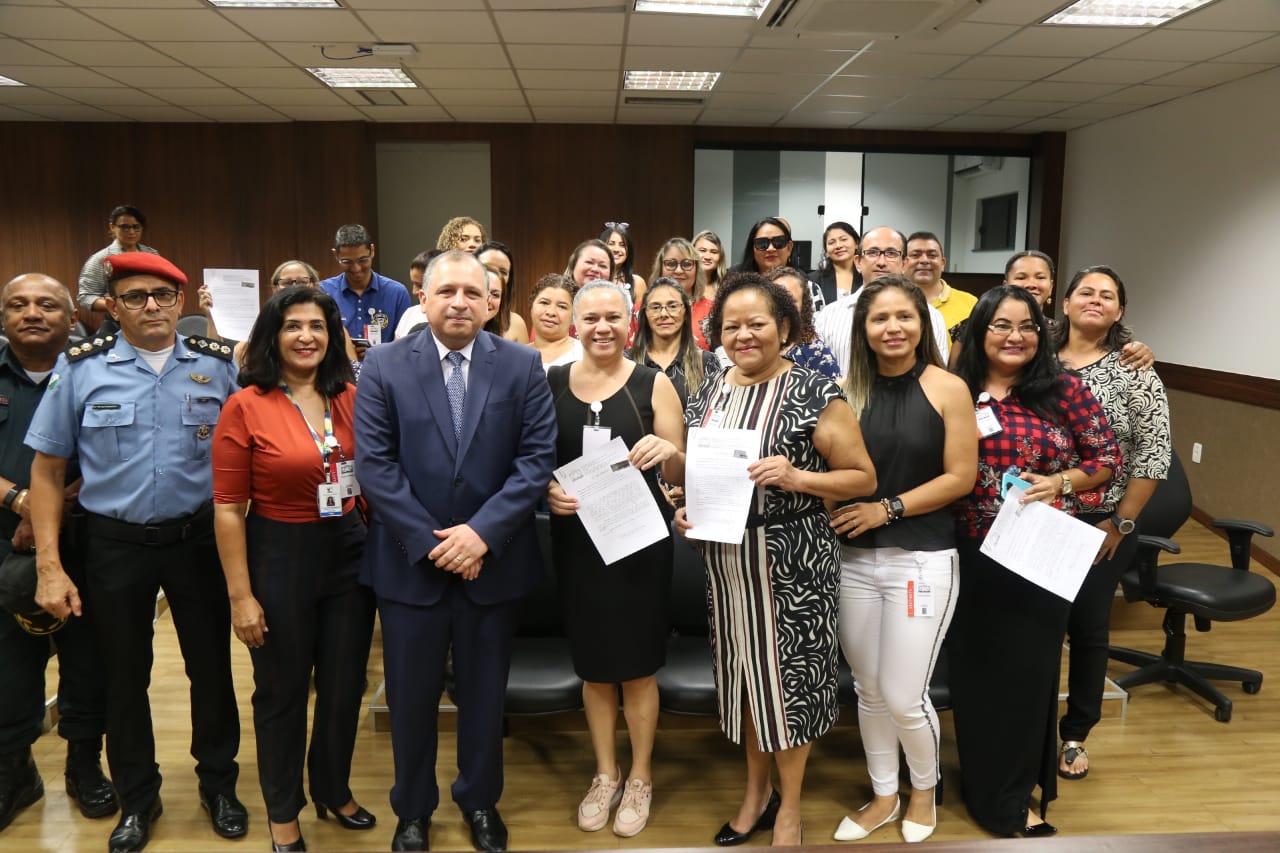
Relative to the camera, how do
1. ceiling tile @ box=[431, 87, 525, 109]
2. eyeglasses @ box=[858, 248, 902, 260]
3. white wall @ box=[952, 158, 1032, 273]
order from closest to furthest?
eyeglasses @ box=[858, 248, 902, 260] → ceiling tile @ box=[431, 87, 525, 109] → white wall @ box=[952, 158, 1032, 273]

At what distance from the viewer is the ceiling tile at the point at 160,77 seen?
629 cm

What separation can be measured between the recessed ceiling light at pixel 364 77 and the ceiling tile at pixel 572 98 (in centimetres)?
101

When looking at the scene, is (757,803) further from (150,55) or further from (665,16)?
(150,55)

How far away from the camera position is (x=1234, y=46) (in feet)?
17.4

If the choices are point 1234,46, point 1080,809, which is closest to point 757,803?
point 1080,809

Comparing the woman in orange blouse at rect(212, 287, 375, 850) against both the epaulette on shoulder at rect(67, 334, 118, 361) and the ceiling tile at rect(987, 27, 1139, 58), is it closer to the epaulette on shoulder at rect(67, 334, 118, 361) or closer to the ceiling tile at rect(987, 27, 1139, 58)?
the epaulette on shoulder at rect(67, 334, 118, 361)

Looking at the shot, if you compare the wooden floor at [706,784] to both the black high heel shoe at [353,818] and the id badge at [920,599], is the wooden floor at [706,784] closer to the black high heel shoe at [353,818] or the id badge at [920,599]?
the black high heel shoe at [353,818]

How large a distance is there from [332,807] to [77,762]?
0.87 meters

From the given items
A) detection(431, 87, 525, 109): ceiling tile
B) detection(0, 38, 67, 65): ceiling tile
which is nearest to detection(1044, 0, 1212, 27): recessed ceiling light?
detection(431, 87, 525, 109): ceiling tile

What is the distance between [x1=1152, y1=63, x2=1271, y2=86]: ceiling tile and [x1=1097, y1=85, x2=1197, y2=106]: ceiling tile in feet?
0.56

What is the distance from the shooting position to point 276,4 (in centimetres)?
475

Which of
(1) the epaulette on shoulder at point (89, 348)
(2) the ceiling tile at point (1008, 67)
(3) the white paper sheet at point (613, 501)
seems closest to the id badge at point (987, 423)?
(3) the white paper sheet at point (613, 501)

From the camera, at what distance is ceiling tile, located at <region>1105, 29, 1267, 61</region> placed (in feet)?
16.7

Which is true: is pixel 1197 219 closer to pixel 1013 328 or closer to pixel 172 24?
pixel 1013 328
